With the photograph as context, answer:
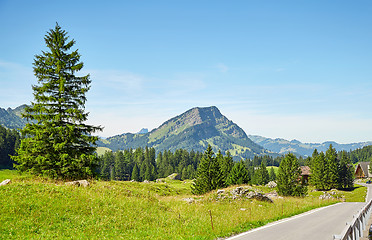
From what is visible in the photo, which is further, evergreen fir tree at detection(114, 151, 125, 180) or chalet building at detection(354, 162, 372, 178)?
evergreen fir tree at detection(114, 151, 125, 180)

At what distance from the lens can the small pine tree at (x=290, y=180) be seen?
49250mm

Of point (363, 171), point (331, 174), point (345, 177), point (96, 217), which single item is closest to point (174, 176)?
point (331, 174)

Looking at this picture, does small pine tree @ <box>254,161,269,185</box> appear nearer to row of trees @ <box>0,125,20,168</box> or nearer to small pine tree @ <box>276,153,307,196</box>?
small pine tree @ <box>276,153,307,196</box>

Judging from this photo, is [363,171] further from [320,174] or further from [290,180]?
[290,180]

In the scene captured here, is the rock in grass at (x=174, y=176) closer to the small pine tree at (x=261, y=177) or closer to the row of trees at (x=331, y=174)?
the small pine tree at (x=261, y=177)

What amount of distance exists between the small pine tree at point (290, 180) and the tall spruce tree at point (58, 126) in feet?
129

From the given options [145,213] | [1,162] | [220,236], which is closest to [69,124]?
[145,213]

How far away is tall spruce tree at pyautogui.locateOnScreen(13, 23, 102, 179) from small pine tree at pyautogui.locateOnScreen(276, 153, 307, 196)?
3932 cm

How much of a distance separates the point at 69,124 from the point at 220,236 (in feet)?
62.0

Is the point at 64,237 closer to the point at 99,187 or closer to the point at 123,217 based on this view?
the point at 123,217

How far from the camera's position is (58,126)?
949 inches

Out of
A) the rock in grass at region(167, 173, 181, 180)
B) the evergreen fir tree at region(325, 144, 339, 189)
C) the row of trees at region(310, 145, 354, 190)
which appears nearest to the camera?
the evergreen fir tree at region(325, 144, 339, 189)

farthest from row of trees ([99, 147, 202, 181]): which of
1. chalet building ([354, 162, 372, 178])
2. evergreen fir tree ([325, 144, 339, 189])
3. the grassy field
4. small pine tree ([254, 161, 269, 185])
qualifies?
the grassy field

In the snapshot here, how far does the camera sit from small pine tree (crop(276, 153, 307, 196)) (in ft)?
162
